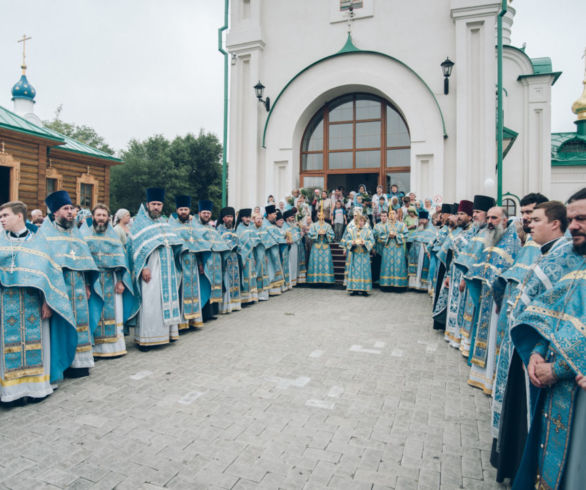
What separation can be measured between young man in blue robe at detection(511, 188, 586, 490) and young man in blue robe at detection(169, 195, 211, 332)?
5.27 metres

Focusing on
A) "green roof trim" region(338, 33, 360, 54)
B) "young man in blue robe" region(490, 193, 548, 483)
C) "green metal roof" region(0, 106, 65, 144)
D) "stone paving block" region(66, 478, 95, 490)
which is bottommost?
"stone paving block" region(66, 478, 95, 490)

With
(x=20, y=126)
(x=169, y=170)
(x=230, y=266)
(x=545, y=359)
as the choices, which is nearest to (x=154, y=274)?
(x=230, y=266)

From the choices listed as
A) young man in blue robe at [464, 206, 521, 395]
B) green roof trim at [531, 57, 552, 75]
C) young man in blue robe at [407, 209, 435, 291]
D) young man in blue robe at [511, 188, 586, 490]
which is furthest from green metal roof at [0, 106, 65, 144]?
green roof trim at [531, 57, 552, 75]

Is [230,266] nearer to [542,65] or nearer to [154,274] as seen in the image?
[154,274]

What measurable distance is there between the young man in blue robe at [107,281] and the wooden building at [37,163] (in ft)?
32.3

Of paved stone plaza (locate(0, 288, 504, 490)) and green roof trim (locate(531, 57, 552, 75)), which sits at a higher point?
green roof trim (locate(531, 57, 552, 75))

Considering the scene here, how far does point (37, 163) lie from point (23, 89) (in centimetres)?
719

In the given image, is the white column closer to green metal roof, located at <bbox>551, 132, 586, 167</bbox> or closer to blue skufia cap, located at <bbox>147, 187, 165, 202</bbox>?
green metal roof, located at <bbox>551, 132, 586, 167</bbox>

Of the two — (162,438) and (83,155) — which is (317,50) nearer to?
(83,155)

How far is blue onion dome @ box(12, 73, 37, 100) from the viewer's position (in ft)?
59.7

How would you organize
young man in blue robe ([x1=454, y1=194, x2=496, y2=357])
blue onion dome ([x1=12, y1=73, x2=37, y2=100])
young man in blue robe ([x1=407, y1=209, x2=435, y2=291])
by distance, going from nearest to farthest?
young man in blue robe ([x1=454, y1=194, x2=496, y2=357]) → young man in blue robe ([x1=407, y1=209, x2=435, y2=291]) → blue onion dome ([x1=12, y1=73, x2=37, y2=100])

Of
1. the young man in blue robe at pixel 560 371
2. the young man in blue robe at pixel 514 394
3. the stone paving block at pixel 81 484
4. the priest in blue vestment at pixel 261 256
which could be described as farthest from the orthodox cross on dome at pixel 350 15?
the stone paving block at pixel 81 484

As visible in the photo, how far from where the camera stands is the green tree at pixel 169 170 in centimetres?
3781

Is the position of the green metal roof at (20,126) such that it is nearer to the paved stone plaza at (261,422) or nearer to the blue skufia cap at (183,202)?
the blue skufia cap at (183,202)
